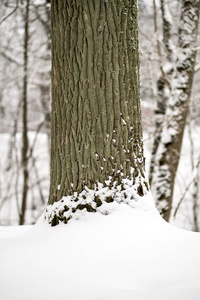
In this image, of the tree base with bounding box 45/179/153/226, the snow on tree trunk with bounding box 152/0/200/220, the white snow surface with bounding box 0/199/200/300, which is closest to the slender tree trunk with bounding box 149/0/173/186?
the snow on tree trunk with bounding box 152/0/200/220

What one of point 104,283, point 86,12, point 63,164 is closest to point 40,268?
point 104,283

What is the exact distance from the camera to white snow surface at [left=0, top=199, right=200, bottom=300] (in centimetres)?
187

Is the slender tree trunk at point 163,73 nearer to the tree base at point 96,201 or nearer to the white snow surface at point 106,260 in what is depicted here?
the tree base at point 96,201

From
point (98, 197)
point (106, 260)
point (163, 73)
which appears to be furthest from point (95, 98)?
point (163, 73)

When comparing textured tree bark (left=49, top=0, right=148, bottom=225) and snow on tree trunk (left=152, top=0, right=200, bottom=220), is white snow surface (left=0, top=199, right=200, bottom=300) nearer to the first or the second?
textured tree bark (left=49, top=0, right=148, bottom=225)

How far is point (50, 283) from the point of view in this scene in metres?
1.96

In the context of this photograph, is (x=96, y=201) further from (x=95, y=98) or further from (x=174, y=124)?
(x=174, y=124)

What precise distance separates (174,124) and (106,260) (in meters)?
4.24

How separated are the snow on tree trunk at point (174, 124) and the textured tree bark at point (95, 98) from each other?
3220 mm

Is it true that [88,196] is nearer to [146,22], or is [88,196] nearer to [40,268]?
[40,268]

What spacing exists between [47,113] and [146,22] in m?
5.46

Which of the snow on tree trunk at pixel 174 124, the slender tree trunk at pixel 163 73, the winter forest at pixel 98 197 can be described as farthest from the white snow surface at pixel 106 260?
the slender tree trunk at pixel 163 73

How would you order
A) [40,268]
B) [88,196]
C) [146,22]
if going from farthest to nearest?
[146,22] < [88,196] < [40,268]

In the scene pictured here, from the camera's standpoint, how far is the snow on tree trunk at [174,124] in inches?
230
